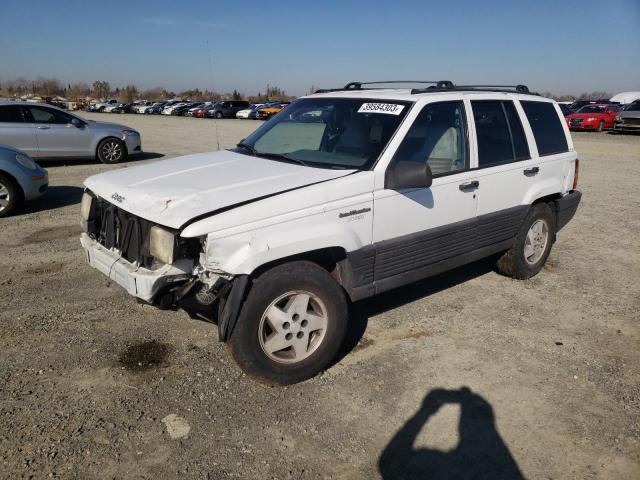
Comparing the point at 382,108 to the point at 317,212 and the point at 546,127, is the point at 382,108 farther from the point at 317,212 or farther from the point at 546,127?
the point at 546,127

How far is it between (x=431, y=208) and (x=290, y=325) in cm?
151

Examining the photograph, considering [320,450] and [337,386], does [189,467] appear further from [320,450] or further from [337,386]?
[337,386]

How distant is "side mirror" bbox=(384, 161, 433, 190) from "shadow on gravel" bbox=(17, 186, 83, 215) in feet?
21.1

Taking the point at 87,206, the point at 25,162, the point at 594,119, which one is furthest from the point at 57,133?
the point at 594,119

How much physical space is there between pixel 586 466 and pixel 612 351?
154cm

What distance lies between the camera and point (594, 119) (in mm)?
26359

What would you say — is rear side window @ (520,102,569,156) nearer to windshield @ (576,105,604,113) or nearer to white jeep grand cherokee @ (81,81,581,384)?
white jeep grand cherokee @ (81,81,581,384)

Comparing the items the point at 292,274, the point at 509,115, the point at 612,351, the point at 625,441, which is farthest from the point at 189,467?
the point at 509,115

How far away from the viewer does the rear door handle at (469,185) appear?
4.28 meters

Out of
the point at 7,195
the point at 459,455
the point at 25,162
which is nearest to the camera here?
the point at 459,455

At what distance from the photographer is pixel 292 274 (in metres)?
3.30

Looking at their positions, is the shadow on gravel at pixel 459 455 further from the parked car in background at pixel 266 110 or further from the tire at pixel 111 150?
the parked car in background at pixel 266 110

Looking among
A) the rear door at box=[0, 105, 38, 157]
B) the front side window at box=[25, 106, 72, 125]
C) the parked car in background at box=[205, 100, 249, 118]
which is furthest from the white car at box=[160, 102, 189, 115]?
the rear door at box=[0, 105, 38, 157]

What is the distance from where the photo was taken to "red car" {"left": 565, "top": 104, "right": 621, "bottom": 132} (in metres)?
26.5
